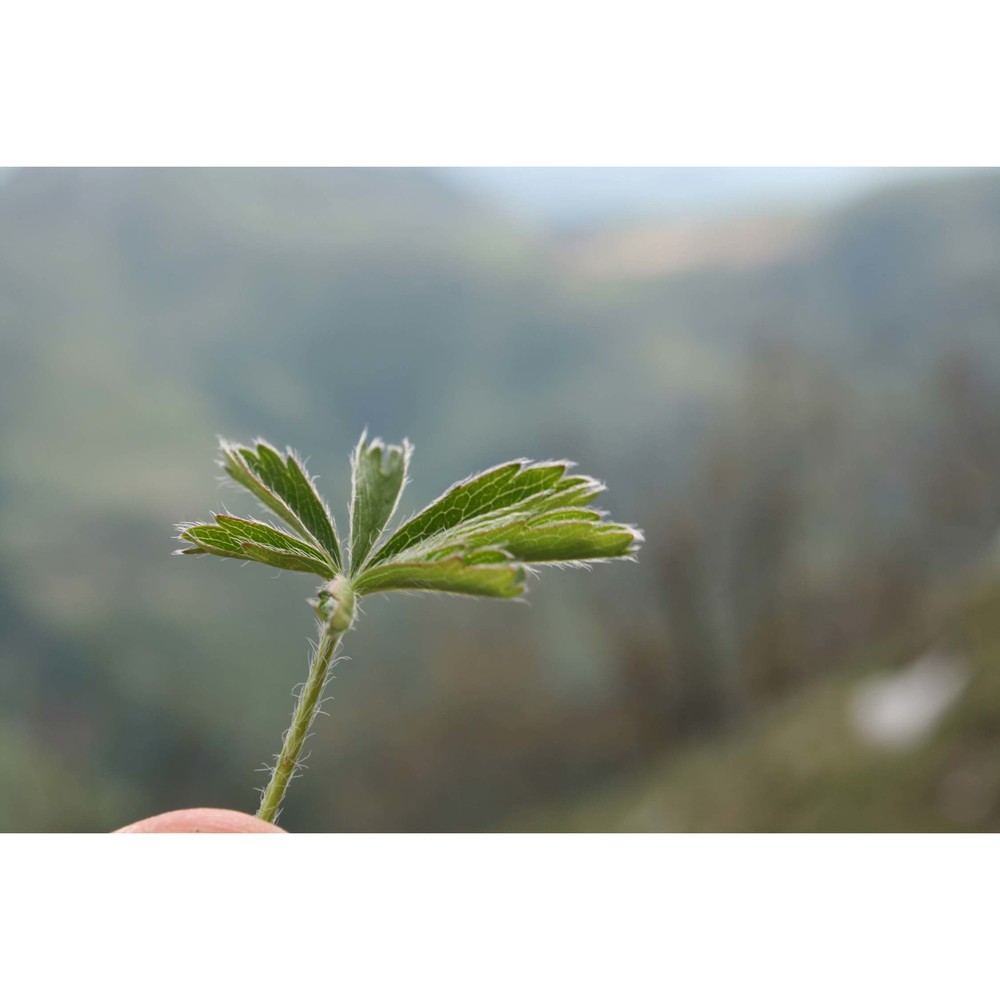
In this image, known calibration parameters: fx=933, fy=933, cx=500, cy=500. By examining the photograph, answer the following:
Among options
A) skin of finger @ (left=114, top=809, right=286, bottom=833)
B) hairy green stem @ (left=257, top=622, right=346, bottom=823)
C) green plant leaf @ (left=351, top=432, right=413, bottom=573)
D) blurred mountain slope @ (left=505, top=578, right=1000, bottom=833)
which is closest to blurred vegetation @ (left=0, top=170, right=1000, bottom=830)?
blurred mountain slope @ (left=505, top=578, right=1000, bottom=833)

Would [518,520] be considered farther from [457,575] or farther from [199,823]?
[199,823]

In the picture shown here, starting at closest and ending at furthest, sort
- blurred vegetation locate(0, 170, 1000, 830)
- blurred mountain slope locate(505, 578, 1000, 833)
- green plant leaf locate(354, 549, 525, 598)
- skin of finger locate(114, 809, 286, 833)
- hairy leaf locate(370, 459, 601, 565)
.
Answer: green plant leaf locate(354, 549, 525, 598) < hairy leaf locate(370, 459, 601, 565) < skin of finger locate(114, 809, 286, 833) < blurred mountain slope locate(505, 578, 1000, 833) < blurred vegetation locate(0, 170, 1000, 830)

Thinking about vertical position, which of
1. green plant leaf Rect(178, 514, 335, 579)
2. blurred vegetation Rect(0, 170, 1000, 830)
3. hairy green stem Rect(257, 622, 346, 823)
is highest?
blurred vegetation Rect(0, 170, 1000, 830)

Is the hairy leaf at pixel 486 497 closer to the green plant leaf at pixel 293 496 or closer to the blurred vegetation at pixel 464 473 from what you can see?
the green plant leaf at pixel 293 496

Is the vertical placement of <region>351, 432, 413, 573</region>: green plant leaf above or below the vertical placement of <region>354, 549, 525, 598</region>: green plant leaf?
above

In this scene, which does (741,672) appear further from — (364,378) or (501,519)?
A: (501,519)

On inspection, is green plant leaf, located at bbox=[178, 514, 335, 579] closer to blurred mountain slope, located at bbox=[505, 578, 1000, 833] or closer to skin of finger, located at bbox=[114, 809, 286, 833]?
skin of finger, located at bbox=[114, 809, 286, 833]
